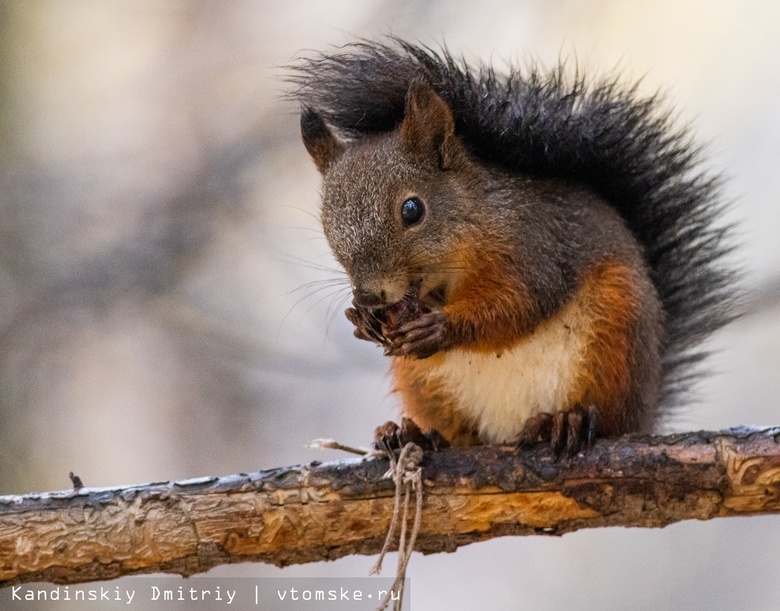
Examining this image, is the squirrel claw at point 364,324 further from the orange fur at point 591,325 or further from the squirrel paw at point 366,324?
the orange fur at point 591,325

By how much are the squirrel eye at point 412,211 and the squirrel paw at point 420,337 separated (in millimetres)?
276

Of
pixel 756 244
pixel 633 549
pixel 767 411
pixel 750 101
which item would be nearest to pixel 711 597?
pixel 633 549

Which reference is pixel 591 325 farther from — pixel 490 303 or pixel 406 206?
pixel 406 206

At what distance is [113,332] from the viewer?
4.17 metres

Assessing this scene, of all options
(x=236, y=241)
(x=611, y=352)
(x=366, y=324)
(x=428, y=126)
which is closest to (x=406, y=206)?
(x=428, y=126)

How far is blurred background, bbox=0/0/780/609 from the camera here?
4145mm

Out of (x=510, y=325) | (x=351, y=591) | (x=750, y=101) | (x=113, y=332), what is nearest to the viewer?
(x=510, y=325)

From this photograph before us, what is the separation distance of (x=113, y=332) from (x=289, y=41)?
60.8 inches

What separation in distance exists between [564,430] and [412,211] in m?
0.71

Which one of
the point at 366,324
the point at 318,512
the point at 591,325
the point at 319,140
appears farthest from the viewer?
the point at 319,140

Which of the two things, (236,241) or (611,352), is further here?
(236,241)

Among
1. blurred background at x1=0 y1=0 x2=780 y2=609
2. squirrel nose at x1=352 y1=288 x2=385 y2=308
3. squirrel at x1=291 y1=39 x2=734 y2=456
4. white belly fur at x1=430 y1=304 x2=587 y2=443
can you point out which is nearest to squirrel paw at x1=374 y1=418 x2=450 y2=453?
squirrel at x1=291 y1=39 x2=734 y2=456

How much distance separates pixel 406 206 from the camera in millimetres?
2566

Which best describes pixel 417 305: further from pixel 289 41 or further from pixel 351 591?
pixel 289 41
